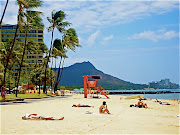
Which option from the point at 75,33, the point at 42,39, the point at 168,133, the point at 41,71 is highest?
the point at 42,39

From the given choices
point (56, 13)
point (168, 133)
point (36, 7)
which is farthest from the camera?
point (56, 13)

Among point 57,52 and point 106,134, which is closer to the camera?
point 106,134

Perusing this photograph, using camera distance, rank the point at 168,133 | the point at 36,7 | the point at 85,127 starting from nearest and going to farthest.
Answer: the point at 168,133, the point at 85,127, the point at 36,7

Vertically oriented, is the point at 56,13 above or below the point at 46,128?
above

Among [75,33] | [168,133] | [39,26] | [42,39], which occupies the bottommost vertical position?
[168,133]

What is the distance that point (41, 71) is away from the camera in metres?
59.4

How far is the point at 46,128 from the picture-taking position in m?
8.54

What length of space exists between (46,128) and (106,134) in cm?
206

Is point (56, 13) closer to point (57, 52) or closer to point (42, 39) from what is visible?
point (57, 52)

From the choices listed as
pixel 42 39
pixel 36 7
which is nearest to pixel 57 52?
pixel 36 7

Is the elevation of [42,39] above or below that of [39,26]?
above

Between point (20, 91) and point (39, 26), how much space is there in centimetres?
1978

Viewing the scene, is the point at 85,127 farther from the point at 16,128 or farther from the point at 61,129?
the point at 16,128

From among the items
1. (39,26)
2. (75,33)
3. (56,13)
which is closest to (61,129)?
(39,26)
